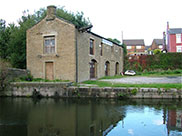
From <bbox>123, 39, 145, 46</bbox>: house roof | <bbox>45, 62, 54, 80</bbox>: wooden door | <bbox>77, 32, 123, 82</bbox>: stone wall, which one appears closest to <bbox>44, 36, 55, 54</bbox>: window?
<bbox>45, 62, 54, 80</bbox>: wooden door

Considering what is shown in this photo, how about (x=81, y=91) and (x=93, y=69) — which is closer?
(x=81, y=91)

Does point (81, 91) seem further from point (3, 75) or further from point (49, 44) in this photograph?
point (49, 44)

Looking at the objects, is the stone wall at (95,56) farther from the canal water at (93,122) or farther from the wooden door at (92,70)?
the canal water at (93,122)

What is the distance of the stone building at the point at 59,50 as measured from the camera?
1791 cm

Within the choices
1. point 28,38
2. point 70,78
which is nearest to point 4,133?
point 70,78

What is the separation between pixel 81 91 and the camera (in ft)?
45.8

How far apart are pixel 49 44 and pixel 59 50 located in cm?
148

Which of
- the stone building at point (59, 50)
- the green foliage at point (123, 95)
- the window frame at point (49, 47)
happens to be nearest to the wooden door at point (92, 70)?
the stone building at point (59, 50)

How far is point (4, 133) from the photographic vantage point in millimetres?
6496

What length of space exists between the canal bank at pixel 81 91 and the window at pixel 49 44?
5.06m

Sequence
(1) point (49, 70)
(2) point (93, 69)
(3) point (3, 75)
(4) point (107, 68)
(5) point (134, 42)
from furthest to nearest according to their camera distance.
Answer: (5) point (134, 42) < (4) point (107, 68) < (2) point (93, 69) < (1) point (49, 70) < (3) point (3, 75)

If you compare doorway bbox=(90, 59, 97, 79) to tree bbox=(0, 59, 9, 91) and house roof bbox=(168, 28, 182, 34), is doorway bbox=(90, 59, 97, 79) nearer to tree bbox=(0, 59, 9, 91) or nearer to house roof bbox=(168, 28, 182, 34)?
tree bbox=(0, 59, 9, 91)

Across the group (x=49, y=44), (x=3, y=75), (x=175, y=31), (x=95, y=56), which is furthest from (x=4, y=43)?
(x=175, y=31)

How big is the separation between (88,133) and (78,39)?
1281 centimetres
